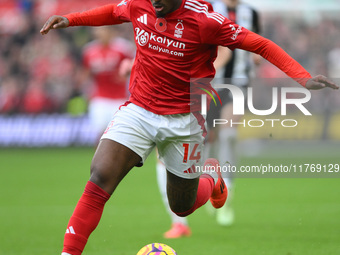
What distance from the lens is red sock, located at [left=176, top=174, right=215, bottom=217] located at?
5561 millimetres

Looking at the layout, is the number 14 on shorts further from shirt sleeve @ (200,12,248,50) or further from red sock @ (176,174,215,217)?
shirt sleeve @ (200,12,248,50)

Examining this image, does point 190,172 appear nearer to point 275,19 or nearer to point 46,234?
point 46,234

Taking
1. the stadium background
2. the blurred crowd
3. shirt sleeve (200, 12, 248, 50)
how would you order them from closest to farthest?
shirt sleeve (200, 12, 248, 50)
the stadium background
the blurred crowd

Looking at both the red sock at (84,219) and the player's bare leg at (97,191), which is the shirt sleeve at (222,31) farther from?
the red sock at (84,219)

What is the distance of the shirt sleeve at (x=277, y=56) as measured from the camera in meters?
4.62

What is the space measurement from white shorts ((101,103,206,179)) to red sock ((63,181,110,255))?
0.44 meters

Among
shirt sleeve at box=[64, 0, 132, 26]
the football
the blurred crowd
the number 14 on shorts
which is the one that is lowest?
the football

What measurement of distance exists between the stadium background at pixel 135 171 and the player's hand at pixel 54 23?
7.12 ft

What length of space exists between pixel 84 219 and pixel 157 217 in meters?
3.54

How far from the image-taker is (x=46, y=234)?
6961 mm

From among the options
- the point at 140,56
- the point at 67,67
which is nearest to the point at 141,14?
the point at 140,56

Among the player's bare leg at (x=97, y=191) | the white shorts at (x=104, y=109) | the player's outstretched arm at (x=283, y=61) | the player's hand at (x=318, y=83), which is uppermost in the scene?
the white shorts at (x=104, y=109)

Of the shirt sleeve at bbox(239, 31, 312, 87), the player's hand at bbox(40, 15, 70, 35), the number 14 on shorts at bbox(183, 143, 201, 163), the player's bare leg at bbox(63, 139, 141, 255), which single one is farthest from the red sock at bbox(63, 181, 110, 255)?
the shirt sleeve at bbox(239, 31, 312, 87)

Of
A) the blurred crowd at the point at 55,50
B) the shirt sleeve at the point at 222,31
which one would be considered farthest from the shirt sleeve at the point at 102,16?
the blurred crowd at the point at 55,50
